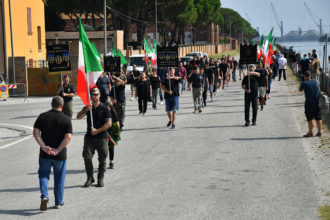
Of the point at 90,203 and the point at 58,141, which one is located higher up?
the point at 58,141

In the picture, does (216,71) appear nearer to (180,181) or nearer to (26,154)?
(26,154)

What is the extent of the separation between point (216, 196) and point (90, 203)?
190 centimetres

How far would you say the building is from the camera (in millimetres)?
35516

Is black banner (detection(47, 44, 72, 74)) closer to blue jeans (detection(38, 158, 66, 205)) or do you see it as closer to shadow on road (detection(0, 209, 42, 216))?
blue jeans (detection(38, 158, 66, 205))

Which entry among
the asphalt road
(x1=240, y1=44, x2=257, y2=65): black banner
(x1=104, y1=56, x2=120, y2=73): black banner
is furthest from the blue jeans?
(x1=240, y1=44, x2=257, y2=65): black banner

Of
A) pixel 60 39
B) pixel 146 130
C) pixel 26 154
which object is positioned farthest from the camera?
pixel 60 39

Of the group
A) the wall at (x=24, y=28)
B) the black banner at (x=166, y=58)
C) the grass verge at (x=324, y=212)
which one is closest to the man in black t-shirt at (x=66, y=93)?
the black banner at (x=166, y=58)

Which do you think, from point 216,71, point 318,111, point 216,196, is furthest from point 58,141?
point 216,71

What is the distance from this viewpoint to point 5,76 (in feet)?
110

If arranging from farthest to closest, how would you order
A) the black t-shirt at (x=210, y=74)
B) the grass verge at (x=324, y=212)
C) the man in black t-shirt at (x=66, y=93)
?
1. the black t-shirt at (x=210, y=74)
2. the man in black t-shirt at (x=66, y=93)
3. the grass verge at (x=324, y=212)

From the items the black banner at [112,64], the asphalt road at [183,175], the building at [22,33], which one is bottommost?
the asphalt road at [183,175]

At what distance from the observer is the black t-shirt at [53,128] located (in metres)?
8.55

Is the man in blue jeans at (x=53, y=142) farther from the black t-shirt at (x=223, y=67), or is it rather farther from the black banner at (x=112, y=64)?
the black t-shirt at (x=223, y=67)

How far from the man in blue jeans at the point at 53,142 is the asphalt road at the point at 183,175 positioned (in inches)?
13.0
